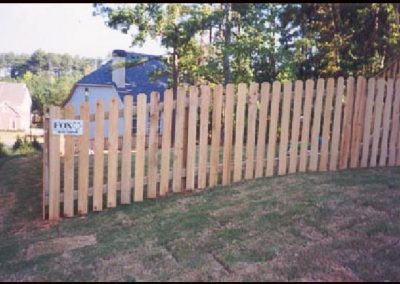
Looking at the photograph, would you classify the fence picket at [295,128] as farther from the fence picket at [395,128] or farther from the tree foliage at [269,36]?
the tree foliage at [269,36]

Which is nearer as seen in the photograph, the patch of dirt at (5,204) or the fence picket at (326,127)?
the patch of dirt at (5,204)

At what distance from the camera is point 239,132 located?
20.2 ft

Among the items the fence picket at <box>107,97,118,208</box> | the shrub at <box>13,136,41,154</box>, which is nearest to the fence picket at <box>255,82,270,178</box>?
the fence picket at <box>107,97,118,208</box>

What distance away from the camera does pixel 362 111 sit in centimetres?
676

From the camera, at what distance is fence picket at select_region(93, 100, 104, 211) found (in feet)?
17.4

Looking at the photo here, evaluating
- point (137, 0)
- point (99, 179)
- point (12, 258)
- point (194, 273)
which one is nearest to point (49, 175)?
point (99, 179)

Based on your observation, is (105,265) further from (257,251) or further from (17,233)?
(17,233)

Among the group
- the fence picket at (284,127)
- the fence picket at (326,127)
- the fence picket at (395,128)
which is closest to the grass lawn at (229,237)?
the fence picket at (284,127)

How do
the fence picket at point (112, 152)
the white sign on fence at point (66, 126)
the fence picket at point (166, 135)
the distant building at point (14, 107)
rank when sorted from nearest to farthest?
the white sign on fence at point (66, 126) < the fence picket at point (112, 152) < the fence picket at point (166, 135) < the distant building at point (14, 107)

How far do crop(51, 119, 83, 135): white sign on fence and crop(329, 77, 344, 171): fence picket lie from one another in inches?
146

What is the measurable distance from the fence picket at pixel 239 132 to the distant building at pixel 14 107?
2331 inches

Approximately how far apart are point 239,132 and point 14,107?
196 feet

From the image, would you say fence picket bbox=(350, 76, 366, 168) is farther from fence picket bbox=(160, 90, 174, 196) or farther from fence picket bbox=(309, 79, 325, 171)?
fence picket bbox=(160, 90, 174, 196)

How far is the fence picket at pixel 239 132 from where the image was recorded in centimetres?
607
